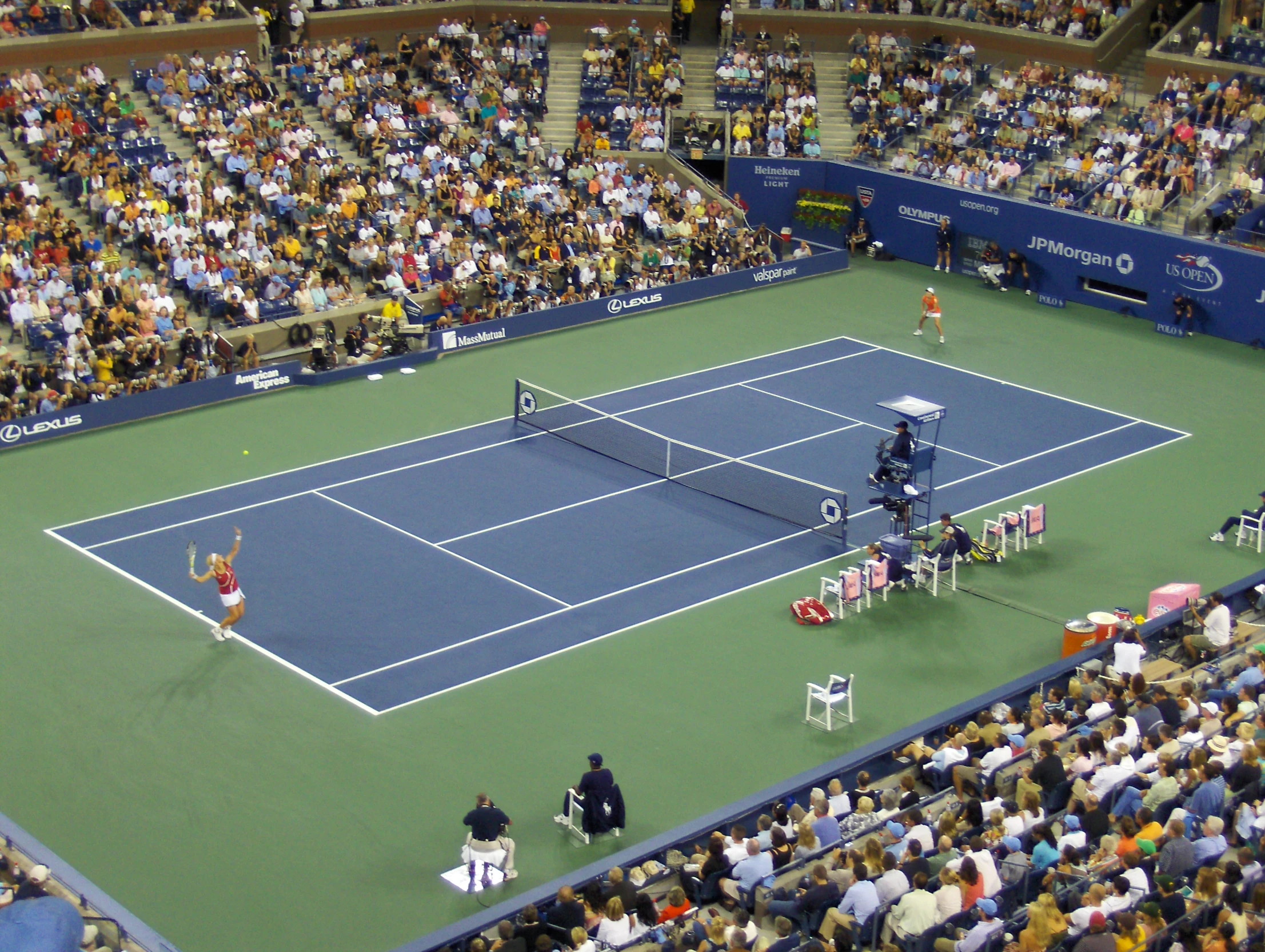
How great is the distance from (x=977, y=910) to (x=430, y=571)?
13.5 metres

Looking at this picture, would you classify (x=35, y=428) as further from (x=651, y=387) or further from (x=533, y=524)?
(x=651, y=387)

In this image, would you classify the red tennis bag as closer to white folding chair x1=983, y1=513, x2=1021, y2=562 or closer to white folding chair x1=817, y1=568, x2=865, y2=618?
white folding chair x1=817, y1=568, x2=865, y2=618

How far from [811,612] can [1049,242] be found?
21.8m

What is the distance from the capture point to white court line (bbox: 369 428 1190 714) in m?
23.8

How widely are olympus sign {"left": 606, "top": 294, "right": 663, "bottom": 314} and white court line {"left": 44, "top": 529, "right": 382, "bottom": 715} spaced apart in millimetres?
16693

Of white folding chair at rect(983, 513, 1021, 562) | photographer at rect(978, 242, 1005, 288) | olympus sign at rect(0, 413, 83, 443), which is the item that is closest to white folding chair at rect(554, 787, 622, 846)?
white folding chair at rect(983, 513, 1021, 562)

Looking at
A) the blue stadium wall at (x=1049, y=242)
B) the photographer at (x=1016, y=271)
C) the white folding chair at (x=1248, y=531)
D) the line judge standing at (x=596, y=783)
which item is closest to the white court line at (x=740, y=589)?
the white folding chair at (x=1248, y=531)

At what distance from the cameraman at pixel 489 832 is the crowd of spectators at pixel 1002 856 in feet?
5.69

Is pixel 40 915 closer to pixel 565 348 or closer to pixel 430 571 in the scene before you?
A: pixel 430 571

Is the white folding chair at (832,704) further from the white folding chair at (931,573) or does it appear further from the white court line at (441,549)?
the white court line at (441,549)

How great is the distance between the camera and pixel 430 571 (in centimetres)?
2756

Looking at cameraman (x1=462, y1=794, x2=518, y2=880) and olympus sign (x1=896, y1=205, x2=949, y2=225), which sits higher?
olympus sign (x1=896, y1=205, x2=949, y2=225)

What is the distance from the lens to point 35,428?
3262cm

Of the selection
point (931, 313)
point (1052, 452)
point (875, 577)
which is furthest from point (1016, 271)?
point (875, 577)
